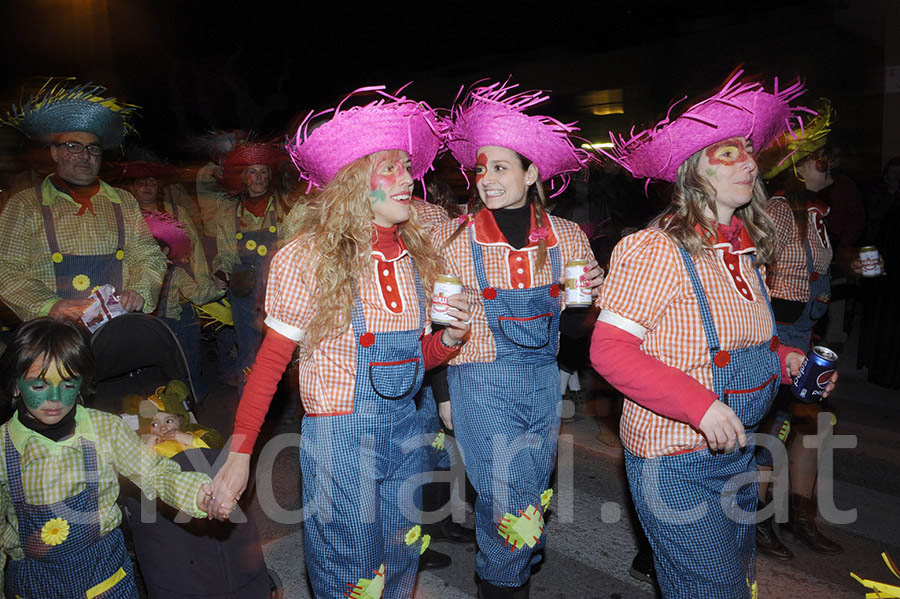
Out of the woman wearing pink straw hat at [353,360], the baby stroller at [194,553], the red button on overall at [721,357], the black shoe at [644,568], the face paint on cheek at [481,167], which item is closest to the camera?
the red button on overall at [721,357]

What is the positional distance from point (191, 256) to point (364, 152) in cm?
471

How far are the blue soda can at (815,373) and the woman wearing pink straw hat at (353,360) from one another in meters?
1.26

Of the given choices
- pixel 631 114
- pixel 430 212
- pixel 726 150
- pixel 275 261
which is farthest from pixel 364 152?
pixel 631 114

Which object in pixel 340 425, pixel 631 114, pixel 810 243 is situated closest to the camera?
pixel 340 425

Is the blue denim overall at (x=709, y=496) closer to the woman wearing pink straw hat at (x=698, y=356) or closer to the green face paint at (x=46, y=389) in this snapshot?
the woman wearing pink straw hat at (x=698, y=356)

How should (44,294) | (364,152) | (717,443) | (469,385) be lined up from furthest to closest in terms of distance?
(44,294) < (469,385) < (364,152) < (717,443)

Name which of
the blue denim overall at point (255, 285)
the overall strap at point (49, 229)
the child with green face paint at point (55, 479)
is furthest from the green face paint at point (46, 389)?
the blue denim overall at point (255, 285)

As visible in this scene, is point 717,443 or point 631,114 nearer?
point 717,443

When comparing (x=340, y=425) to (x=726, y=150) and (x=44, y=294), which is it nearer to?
(x=726, y=150)

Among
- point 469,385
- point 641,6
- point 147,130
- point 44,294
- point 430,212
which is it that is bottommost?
point 469,385

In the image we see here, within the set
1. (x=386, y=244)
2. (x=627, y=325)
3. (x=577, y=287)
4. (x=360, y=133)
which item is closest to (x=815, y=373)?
(x=627, y=325)

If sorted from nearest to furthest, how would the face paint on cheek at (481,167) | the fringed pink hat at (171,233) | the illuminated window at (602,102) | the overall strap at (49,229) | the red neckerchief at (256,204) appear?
the face paint on cheek at (481,167)
the overall strap at (49,229)
the red neckerchief at (256,204)
the fringed pink hat at (171,233)
the illuminated window at (602,102)

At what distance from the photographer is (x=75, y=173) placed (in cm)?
409

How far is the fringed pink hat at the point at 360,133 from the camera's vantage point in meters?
2.71
